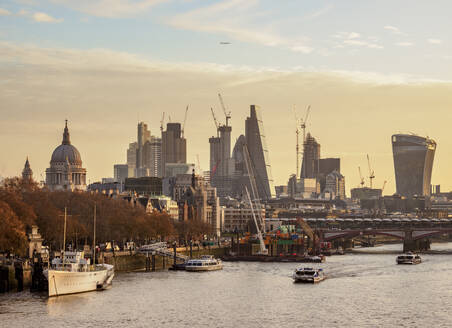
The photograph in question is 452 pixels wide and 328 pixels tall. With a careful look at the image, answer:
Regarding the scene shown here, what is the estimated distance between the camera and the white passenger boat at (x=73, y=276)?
100 m

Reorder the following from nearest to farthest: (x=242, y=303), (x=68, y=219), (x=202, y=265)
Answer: (x=242, y=303) → (x=68, y=219) → (x=202, y=265)

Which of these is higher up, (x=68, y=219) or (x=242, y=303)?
(x=68, y=219)

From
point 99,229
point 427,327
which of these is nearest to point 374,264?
point 99,229

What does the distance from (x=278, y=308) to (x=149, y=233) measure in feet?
221

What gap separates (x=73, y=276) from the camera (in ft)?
337

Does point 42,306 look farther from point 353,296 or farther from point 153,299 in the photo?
point 353,296

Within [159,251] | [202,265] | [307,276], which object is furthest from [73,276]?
[159,251]

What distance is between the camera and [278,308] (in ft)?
316

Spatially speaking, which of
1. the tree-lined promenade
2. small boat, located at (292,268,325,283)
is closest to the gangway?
the tree-lined promenade

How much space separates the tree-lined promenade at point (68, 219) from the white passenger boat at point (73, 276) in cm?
800

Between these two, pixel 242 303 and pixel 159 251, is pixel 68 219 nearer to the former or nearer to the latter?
pixel 159 251

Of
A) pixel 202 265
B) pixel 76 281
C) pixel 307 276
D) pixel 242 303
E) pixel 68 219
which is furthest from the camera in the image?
pixel 202 265

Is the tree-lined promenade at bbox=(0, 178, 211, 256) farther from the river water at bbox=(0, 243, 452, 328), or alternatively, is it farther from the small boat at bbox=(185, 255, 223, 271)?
the small boat at bbox=(185, 255, 223, 271)

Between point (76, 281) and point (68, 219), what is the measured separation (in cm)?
3347
